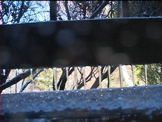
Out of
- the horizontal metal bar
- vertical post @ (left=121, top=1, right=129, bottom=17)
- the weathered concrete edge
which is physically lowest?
the weathered concrete edge

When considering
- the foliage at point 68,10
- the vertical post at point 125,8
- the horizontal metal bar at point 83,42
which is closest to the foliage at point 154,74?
the horizontal metal bar at point 83,42

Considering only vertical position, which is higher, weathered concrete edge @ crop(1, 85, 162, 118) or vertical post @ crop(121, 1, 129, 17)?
vertical post @ crop(121, 1, 129, 17)

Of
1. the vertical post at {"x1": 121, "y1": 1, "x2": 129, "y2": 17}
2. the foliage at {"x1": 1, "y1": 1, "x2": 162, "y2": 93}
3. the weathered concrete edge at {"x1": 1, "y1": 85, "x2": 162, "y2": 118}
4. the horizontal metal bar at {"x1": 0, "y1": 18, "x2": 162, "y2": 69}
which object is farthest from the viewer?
the foliage at {"x1": 1, "y1": 1, "x2": 162, "y2": 93}

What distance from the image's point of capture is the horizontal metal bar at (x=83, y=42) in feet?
11.4

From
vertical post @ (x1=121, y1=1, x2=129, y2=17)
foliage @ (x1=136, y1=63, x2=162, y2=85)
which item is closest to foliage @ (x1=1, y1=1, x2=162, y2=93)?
vertical post @ (x1=121, y1=1, x2=129, y2=17)

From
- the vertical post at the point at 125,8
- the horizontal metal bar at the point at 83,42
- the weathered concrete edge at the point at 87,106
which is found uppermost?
the vertical post at the point at 125,8

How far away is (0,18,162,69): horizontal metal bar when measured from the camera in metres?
3.47

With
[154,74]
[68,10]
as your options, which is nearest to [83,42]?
[154,74]

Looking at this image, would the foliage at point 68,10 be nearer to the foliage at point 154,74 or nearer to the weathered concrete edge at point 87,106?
the foliage at point 154,74

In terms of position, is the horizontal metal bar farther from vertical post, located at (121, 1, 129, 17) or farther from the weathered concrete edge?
vertical post, located at (121, 1, 129, 17)

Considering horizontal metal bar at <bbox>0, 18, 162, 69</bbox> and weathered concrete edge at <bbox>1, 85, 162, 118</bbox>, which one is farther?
horizontal metal bar at <bbox>0, 18, 162, 69</bbox>

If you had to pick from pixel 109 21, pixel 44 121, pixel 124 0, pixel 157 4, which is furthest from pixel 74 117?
pixel 157 4

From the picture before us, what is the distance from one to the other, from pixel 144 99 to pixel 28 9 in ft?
24.2

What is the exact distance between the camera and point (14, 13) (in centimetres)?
787
